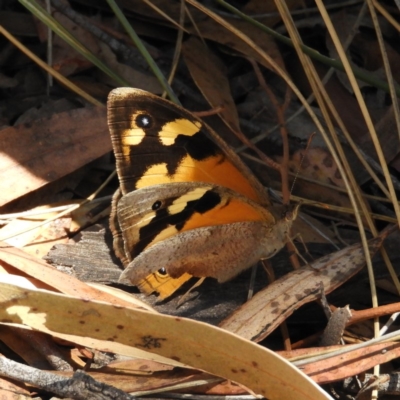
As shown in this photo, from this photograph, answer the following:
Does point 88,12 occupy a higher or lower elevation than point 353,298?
higher

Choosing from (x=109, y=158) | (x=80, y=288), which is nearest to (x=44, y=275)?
(x=80, y=288)

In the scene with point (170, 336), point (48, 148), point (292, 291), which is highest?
point (48, 148)

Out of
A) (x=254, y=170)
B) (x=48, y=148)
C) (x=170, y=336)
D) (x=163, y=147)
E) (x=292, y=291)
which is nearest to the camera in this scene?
(x=170, y=336)

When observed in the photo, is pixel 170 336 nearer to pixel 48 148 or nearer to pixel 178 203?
pixel 178 203

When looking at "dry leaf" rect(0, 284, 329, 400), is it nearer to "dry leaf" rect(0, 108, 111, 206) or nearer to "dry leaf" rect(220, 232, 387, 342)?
"dry leaf" rect(220, 232, 387, 342)

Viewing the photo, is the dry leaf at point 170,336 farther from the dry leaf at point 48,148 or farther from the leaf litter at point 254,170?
the dry leaf at point 48,148

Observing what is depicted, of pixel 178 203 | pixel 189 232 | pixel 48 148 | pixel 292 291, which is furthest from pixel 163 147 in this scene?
pixel 292 291

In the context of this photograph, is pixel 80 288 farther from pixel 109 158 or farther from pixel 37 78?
pixel 37 78

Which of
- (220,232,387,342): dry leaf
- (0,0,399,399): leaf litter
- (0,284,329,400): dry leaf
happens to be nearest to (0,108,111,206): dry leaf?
(0,0,399,399): leaf litter

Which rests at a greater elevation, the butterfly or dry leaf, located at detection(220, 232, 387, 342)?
the butterfly
